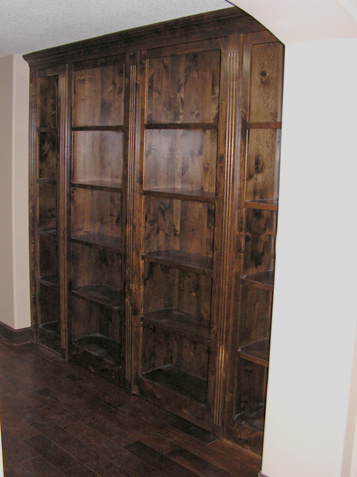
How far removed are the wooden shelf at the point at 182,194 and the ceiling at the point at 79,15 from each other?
106 cm

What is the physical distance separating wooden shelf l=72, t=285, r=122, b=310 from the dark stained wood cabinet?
0.06 feet

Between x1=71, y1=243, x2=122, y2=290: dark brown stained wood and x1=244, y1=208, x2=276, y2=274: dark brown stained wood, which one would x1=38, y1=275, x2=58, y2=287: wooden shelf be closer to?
x1=71, y1=243, x2=122, y2=290: dark brown stained wood

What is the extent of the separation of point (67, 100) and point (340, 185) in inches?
101

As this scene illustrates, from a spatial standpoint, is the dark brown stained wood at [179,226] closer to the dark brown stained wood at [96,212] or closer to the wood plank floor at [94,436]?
the dark brown stained wood at [96,212]

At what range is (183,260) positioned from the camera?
3.41 m

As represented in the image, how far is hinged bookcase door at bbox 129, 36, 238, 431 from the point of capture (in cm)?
340

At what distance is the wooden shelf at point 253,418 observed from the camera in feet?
9.89

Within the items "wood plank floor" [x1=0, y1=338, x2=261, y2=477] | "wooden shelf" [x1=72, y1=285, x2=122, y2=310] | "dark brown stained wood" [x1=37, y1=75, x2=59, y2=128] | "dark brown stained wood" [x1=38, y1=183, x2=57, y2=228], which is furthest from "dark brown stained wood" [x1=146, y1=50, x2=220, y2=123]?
"wood plank floor" [x1=0, y1=338, x2=261, y2=477]

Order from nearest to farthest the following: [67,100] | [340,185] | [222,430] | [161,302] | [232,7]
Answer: [340,185], [232,7], [222,430], [161,302], [67,100]

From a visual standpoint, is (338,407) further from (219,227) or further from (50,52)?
(50,52)

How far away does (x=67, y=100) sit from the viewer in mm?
4039

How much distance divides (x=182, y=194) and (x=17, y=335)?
2.30 metres

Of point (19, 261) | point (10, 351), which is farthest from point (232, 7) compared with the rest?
point (10, 351)

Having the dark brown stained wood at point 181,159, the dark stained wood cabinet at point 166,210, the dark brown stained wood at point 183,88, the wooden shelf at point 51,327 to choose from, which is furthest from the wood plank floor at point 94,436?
the dark brown stained wood at point 183,88
